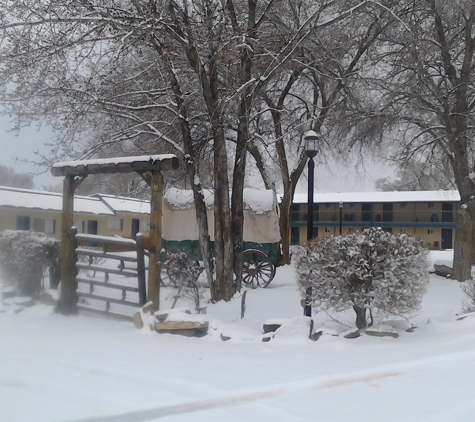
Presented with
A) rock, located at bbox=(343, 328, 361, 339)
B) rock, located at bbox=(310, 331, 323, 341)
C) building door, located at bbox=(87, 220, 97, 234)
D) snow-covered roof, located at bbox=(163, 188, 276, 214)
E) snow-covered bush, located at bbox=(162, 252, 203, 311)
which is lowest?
rock, located at bbox=(310, 331, 323, 341)

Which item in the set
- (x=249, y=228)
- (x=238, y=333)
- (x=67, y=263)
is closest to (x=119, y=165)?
(x=67, y=263)

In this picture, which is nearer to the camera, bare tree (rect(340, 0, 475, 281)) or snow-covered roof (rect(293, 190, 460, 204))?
bare tree (rect(340, 0, 475, 281))

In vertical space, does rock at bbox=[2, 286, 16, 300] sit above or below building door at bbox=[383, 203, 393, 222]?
below

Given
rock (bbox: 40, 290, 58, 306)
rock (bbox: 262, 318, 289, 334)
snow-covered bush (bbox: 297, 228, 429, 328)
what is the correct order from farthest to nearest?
rock (bbox: 40, 290, 58, 306), rock (bbox: 262, 318, 289, 334), snow-covered bush (bbox: 297, 228, 429, 328)

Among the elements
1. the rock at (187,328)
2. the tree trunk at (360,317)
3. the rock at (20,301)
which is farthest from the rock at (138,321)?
the tree trunk at (360,317)

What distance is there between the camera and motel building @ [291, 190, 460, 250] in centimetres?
4134

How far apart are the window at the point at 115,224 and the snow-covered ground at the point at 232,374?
19296mm

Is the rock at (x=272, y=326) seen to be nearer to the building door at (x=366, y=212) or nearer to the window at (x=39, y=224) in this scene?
the window at (x=39, y=224)

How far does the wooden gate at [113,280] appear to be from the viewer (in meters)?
7.89

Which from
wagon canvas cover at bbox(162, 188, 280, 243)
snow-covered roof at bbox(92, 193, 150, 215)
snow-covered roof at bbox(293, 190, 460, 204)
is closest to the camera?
wagon canvas cover at bbox(162, 188, 280, 243)

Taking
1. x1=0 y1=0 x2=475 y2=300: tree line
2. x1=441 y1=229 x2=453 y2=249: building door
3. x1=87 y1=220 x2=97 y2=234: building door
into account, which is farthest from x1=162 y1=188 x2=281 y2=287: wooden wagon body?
x1=441 y1=229 x2=453 y2=249: building door

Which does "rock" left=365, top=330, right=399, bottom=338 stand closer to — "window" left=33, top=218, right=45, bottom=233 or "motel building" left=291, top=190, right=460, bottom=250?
"window" left=33, top=218, right=45, bottom=233

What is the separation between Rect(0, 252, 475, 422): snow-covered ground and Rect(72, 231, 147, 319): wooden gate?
432mm

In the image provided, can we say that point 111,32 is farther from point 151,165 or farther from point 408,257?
point 408,257
